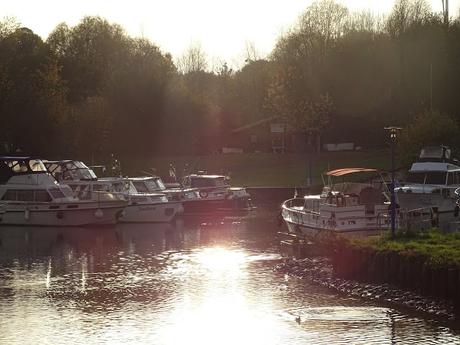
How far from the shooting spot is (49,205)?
193 ft

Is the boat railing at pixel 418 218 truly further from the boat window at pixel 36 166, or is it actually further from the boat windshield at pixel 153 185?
the boat window at pixel 36 166

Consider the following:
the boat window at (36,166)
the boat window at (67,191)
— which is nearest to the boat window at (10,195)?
the boat window at (36,166)

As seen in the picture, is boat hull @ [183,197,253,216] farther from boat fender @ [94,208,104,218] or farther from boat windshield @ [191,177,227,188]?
boat fender @ [94,208,104,218]

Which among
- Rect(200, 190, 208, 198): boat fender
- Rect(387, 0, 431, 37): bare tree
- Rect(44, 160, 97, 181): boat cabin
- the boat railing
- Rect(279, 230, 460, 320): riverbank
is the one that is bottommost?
Rect(279, 230, 460, 320): riverbank

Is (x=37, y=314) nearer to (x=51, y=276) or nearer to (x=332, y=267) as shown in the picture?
(x=51, y=276)

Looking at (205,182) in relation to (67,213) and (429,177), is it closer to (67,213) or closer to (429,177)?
(67,213)

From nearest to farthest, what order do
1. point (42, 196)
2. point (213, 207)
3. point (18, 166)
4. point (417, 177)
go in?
point (417, 177) → point (42, 196) → point (18, 166) → point (213, 207)

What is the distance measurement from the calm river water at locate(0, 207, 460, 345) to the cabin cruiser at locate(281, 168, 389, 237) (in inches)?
103

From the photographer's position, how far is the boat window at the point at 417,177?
56.4 meters

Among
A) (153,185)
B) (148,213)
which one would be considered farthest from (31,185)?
(153,185)

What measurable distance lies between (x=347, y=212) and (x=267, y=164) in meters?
58.8

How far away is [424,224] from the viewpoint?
43.7 metres

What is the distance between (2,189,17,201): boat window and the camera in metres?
59.8

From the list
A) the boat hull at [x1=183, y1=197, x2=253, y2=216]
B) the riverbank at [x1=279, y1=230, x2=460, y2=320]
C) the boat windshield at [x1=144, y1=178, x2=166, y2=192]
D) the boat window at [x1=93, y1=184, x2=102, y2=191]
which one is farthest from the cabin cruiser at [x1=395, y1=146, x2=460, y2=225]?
the boat window at [x1=93, y1=184, x2=102, y2=191]
